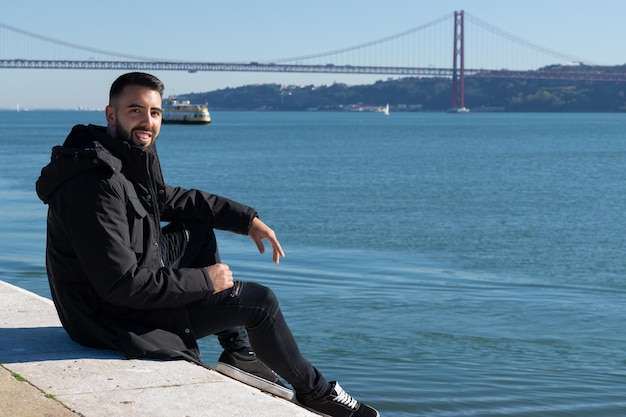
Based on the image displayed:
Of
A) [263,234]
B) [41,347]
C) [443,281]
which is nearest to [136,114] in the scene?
[263,234]

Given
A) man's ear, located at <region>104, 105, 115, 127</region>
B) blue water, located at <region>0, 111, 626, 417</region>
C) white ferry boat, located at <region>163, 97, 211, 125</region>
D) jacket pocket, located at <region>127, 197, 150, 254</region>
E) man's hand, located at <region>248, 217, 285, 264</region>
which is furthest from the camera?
white ferry boat, located at <region>163, 97, 211, 125</region>

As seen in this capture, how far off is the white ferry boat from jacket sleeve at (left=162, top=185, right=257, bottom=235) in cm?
7450

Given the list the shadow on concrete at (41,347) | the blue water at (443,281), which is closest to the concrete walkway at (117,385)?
the shadow on concrete at (41,347)

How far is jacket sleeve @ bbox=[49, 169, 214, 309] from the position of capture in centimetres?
288

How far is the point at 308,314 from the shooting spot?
6559 mm

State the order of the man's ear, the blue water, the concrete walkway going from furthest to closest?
the blue water → the man's ear → the concrete walkway

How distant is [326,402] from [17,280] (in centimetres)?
503

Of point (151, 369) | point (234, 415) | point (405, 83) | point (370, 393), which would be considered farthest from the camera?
point (405, 83)

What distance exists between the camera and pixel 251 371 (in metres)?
3.34

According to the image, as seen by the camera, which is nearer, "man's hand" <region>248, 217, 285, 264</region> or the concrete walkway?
the concrete walkway

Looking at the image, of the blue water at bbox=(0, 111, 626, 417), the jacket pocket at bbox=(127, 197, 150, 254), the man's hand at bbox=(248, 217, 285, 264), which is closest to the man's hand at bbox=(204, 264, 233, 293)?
the jacket pocket at bbox=(127, 197, 150, 254)

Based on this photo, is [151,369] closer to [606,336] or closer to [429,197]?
[606,336]

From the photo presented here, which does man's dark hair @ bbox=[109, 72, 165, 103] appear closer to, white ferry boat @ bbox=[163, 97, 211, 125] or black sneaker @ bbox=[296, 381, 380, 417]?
black sneaker @ bbox=[296, 381, 380, 417]

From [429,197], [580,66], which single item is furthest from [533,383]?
[580,66]
